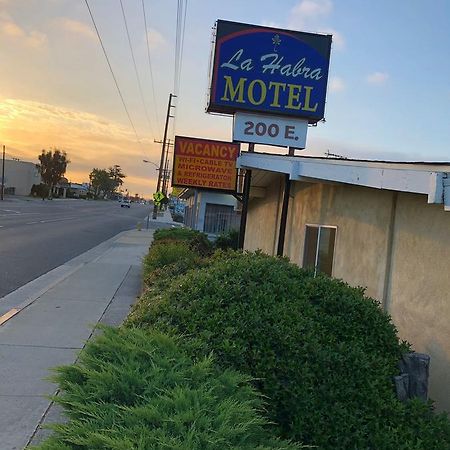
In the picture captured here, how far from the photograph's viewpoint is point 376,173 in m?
5.45

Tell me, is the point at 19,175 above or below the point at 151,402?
above

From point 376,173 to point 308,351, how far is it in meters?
2.45

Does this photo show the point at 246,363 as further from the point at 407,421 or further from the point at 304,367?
the point at 407,421

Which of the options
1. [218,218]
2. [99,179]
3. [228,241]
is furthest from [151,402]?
[99,179]

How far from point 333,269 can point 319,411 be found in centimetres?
439

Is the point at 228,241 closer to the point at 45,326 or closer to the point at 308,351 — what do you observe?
the point at 45,326

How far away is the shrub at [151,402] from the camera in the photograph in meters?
2.32

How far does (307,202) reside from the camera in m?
9.46

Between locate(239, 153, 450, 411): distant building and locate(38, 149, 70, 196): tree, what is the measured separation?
345ft

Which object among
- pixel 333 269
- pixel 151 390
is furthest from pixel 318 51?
pixel 151 390

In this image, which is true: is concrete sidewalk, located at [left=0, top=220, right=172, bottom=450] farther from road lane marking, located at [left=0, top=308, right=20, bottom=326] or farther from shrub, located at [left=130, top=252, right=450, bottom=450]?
shrub, located at [left=130, top=252, right=450, bottom=450]

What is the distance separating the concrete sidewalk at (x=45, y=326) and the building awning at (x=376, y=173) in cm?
302

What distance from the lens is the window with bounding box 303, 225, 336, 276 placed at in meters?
8.11

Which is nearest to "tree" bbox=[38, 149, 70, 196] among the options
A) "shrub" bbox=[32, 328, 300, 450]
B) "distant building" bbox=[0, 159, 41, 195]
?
"distant building" bbox=[0, 159, 41, 195]
